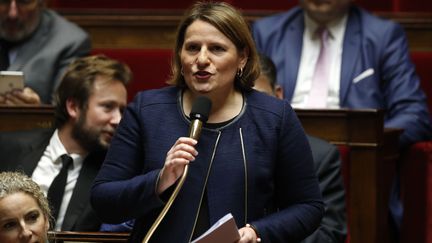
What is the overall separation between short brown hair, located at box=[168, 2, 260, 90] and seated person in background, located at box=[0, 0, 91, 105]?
707 millimetres

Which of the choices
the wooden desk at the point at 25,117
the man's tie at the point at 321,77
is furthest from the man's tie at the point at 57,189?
the man's tie at the point at 321,77

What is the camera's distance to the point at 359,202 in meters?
1.30

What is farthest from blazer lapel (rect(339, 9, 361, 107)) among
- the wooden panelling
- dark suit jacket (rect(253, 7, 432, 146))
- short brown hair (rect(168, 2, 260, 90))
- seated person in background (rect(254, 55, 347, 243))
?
short brown hair (rect(168, 2, 260, 90))

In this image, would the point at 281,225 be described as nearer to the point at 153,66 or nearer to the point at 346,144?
the point at 346,144

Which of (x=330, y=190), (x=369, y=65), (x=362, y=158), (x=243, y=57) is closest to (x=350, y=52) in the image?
(x=369, y=65)

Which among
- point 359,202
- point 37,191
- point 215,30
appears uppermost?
point 215,30

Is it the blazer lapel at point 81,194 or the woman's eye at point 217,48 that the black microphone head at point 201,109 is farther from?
the blazer lapel at point 81,194

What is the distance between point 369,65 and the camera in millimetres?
1601

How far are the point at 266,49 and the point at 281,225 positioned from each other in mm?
816

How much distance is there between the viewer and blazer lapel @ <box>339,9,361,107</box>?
1596mm

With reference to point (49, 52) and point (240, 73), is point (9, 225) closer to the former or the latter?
point (240, 73)

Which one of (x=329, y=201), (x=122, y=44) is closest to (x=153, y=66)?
(x=122, y=44)

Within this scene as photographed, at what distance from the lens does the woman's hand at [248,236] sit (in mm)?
853

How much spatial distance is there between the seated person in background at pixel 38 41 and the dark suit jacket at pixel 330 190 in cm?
57
